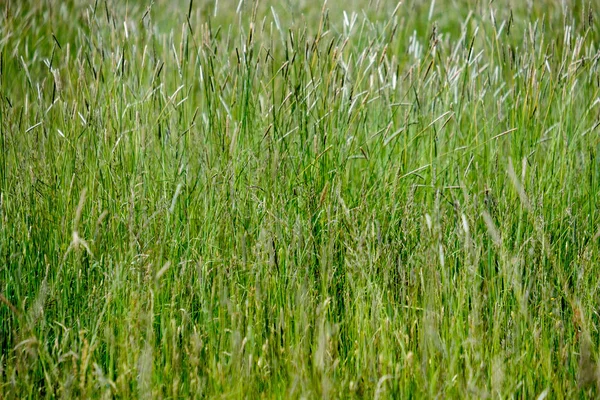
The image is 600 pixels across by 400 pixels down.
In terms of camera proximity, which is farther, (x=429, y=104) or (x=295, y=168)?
(x=429, y=104)

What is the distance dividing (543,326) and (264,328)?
0.75 m

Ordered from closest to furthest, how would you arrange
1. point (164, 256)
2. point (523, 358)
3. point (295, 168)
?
point (523, 358) → point (164, 256) → point (295, 168)

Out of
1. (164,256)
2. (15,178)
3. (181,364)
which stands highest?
(15,178)

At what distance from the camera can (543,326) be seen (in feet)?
6.23

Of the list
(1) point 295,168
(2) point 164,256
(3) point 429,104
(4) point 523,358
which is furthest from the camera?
(3) point 429,104

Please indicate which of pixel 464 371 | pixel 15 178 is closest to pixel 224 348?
pixel 464 371

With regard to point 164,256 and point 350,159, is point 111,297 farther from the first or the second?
point 350,159

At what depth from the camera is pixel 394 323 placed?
1.84 m

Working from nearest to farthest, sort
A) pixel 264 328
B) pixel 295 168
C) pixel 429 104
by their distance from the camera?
1. pixel 264 328
2. pixel 295 168
3. pixel 429 104

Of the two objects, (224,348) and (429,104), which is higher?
(429,104)

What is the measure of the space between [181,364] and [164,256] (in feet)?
1.32

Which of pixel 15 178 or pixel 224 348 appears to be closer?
pixel 224 348

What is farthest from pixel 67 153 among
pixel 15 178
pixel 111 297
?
pixel 111 297

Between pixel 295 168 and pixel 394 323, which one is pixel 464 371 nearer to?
pixel 394 323
